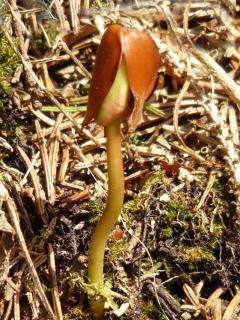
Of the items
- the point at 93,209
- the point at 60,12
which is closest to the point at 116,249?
the point at 93,209

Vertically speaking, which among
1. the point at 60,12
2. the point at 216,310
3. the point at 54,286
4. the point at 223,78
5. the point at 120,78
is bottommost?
the point at 216,310

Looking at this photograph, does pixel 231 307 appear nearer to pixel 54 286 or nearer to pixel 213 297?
pixel 213 297

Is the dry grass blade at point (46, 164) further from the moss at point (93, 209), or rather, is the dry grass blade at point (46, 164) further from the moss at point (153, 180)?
the moss at point (153, 180)

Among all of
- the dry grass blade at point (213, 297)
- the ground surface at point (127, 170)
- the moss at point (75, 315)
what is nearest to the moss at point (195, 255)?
the ground surface at point (127, 170)

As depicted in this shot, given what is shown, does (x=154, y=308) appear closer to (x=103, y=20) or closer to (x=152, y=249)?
(x=152, y=249)

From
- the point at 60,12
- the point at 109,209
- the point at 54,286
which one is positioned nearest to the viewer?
the point at 109,209

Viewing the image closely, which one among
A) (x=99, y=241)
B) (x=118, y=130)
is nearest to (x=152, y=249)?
(x=99, y=241)

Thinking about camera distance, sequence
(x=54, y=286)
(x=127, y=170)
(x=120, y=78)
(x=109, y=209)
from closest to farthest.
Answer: (x=120, y=78)
(x=109, y=209)
(x=54, y=286)
(x=127, y=170)
